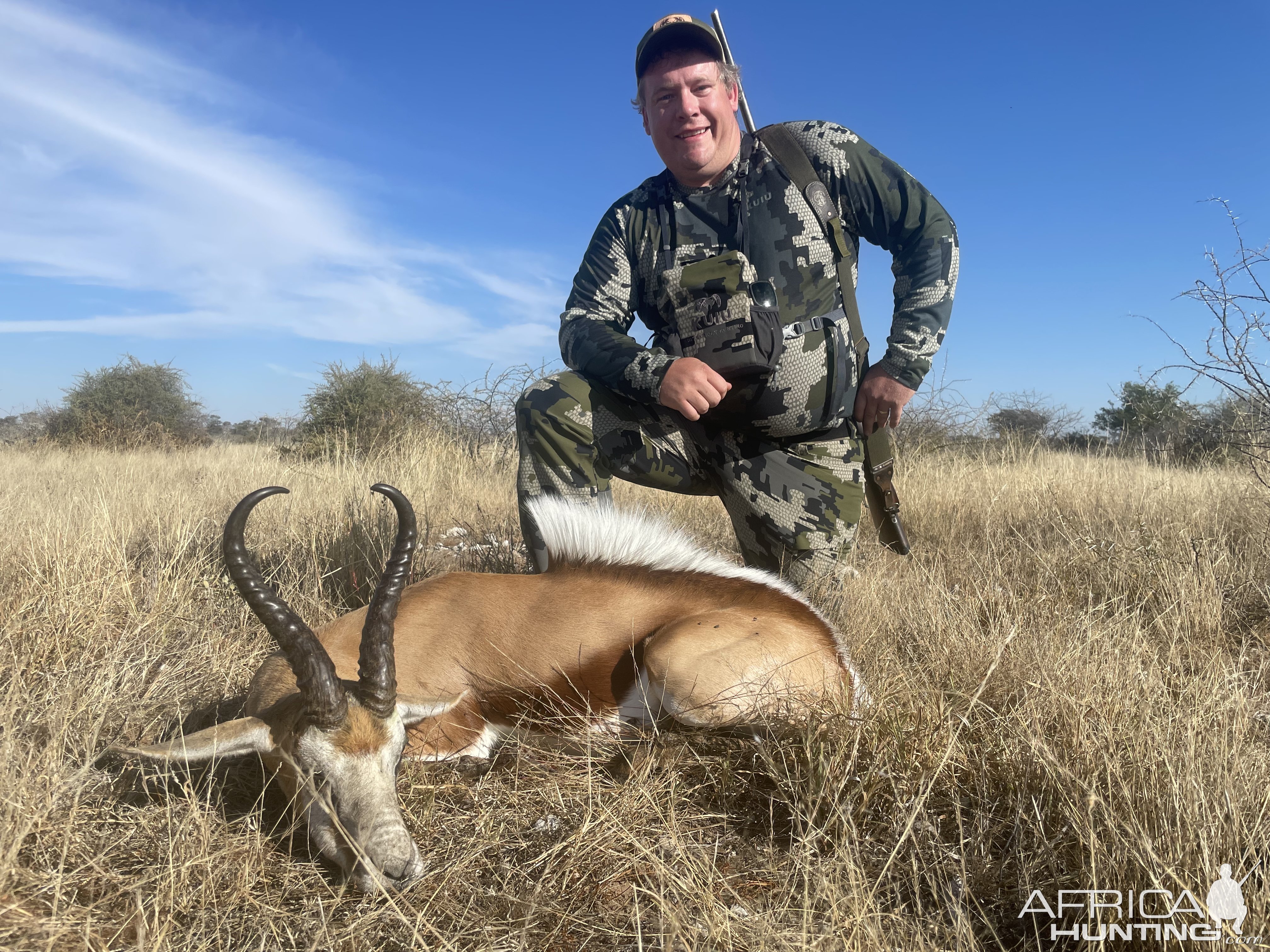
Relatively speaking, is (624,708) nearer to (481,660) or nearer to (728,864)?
(481,660)

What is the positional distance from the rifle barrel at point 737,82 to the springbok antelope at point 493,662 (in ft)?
9.10

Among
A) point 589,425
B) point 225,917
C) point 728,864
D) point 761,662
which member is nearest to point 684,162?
point 589,425

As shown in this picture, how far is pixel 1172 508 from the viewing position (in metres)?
5.56

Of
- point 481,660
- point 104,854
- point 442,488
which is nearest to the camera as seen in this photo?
point 104,854

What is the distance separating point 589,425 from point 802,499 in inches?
48.1

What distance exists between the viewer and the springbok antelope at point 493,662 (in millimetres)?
2182

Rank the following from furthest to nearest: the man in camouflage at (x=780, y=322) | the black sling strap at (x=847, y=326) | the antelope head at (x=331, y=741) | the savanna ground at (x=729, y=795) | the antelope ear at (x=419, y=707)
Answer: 1. the black sling strap at (x=847, y=326)
2. the man in camouflage at (x=780, y=322)
3. the antelope ear at (x=419, y=707)
4. the antelope head at (x=331, y=741)
5. the savanna ground at (x=729, y=795)

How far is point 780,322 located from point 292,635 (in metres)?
2.79

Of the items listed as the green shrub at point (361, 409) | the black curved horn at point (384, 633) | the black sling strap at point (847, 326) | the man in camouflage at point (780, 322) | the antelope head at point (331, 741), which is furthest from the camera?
the green shrub at point (361, 409)

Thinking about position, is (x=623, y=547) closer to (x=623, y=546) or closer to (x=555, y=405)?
(x=623, y=546)

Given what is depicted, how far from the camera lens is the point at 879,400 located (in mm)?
3939

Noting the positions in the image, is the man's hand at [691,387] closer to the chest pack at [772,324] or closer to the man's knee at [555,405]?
the chest pack at [772,324]

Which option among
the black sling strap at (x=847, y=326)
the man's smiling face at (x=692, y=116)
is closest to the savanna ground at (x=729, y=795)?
the black sling strap at (x=847, y=326)

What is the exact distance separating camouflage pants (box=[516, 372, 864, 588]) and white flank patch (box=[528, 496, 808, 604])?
0.68 meters
